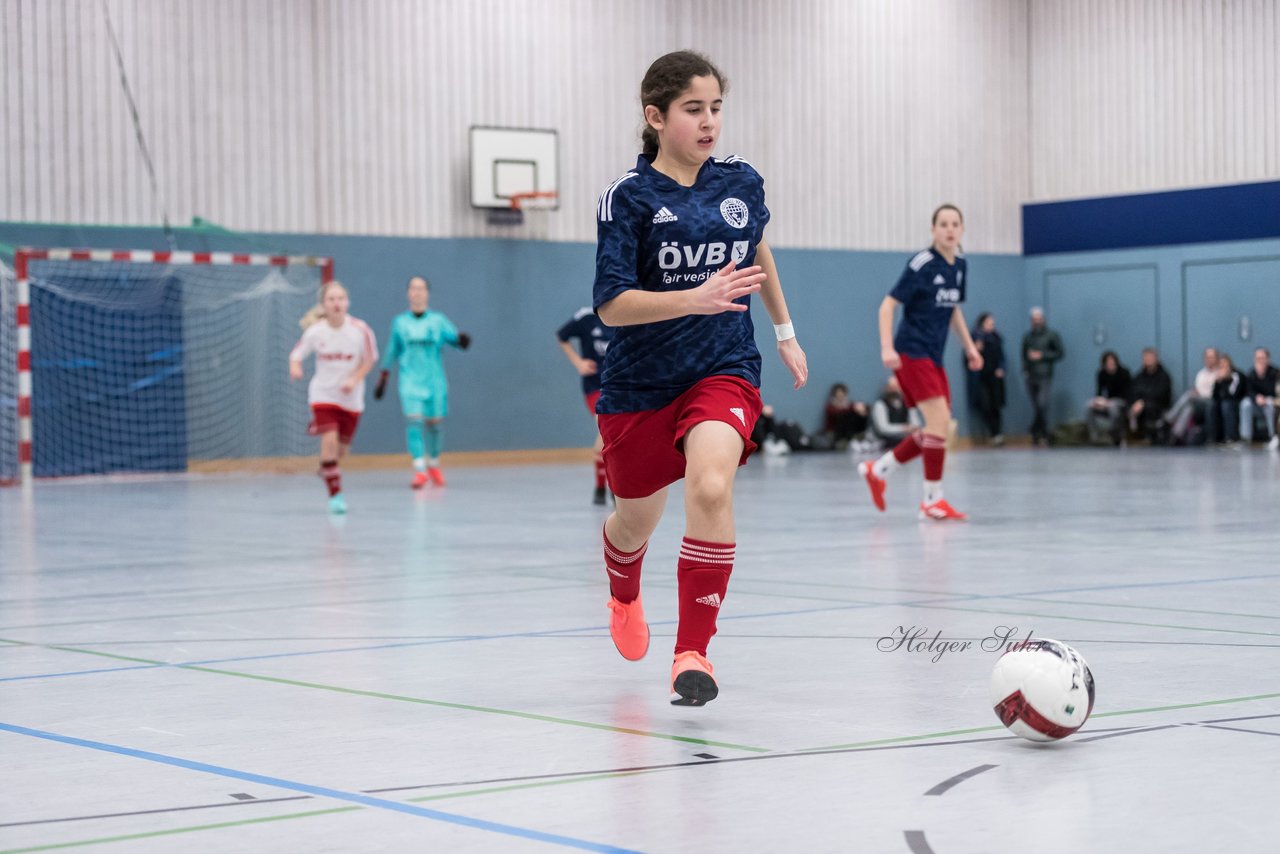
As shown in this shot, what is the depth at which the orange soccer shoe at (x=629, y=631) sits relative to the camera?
580 cm

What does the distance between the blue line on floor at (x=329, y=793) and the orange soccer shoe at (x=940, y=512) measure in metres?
8.75

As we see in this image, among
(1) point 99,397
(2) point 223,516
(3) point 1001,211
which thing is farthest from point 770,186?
(2) point 223,516

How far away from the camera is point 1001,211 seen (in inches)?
1219

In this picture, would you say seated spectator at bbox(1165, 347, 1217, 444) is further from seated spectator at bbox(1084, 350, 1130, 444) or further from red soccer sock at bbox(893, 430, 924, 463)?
red soccer sock at bbox(893, 430, 924, 463)

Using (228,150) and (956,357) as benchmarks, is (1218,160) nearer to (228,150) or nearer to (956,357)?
(956,357)

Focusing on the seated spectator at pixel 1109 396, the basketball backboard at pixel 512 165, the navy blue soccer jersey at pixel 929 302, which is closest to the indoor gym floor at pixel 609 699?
the navy blue soccer jersey at pixel 929 302

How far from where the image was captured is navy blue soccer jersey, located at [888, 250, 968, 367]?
12.9 meters

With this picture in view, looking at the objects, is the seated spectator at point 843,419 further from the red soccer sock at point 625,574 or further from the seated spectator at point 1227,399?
the red soccer sock at point 625,574

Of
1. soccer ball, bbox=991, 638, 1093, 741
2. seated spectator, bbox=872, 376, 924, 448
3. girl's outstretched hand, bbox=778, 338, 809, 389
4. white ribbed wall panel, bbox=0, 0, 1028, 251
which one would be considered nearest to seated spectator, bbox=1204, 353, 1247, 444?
seated spectator, bbox=872, 376, 924, 448

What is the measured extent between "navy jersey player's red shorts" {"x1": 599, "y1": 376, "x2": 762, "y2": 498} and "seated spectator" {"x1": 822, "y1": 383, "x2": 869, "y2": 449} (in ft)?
75.1

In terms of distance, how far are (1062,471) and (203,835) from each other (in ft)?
58.5

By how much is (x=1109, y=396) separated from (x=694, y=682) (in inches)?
993

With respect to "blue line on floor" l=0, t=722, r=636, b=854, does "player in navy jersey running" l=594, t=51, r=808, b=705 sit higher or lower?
higher

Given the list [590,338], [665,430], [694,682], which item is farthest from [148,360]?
[694,682]
